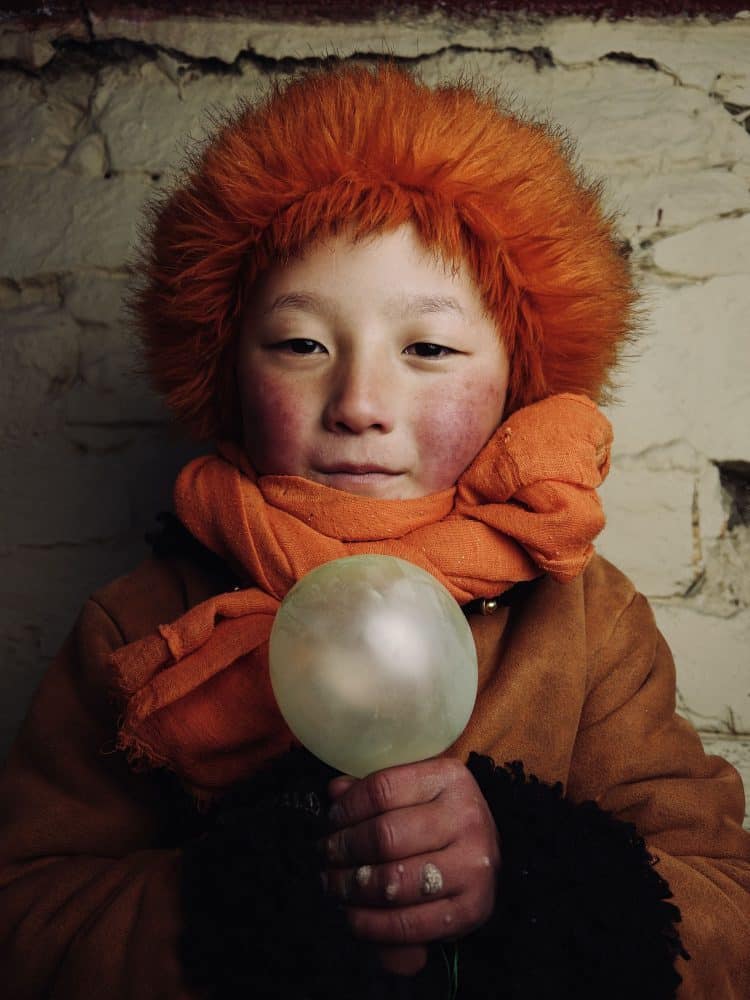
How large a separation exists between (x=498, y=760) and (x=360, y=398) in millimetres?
407

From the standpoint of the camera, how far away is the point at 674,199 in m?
1.26

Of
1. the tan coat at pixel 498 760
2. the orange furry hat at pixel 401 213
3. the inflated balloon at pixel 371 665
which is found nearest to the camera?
the inflated balloon at pixel 371 665

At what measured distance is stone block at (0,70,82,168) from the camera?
1319 mm

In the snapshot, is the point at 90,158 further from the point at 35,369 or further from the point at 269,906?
the point at 269,906

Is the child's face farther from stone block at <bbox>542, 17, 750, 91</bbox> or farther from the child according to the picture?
stone block at <bbox>542, 17, 750, 91</bbox>

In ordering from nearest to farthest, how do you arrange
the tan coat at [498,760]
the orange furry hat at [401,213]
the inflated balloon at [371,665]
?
the inflated balloon at [371,665] < the tan coat at [498,760] < the orange furry hat at [401,213]

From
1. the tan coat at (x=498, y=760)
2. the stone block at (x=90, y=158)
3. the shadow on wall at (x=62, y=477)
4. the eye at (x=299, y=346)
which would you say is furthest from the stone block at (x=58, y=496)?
the eye at (x=299, y=346)

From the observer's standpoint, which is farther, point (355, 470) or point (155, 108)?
point (155, 108)

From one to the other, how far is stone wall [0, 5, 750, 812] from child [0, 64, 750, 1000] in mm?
300

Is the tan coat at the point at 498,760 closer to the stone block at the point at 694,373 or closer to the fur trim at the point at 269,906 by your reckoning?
the fur trim at the point at 269,906

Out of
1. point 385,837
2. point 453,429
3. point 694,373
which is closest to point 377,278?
point 453,429

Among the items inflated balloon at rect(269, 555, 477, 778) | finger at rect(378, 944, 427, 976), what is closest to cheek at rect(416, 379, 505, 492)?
inflated balloon at rect(269, 555, 477, 778)

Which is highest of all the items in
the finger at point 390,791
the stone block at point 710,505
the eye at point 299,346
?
the eye at point 299,346

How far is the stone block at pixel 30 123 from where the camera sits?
132 cm
